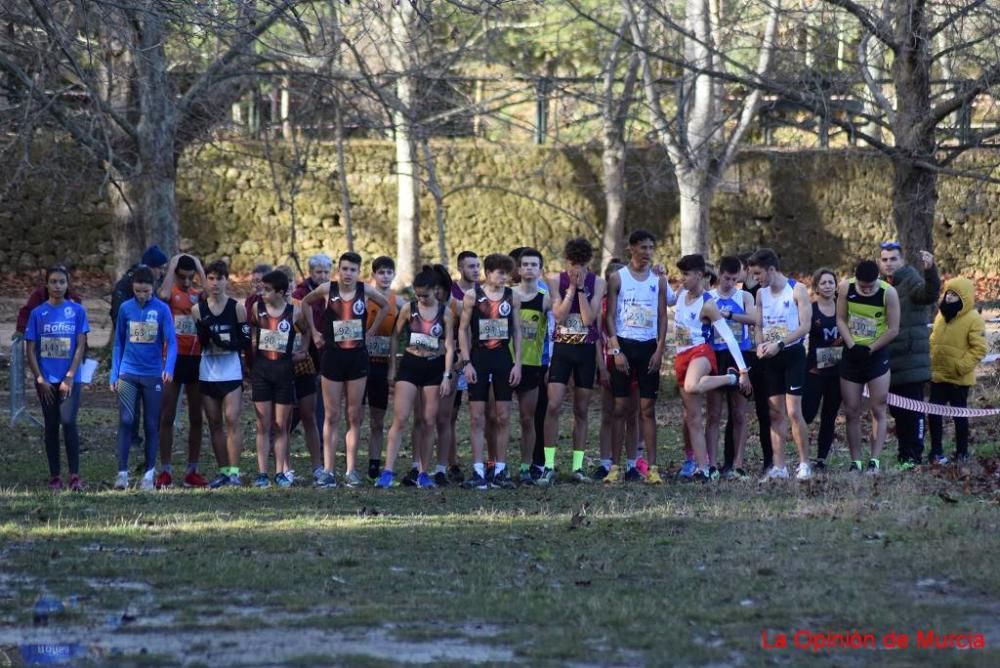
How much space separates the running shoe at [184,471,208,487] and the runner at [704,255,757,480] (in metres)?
4.27

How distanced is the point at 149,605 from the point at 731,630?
2.87 meters

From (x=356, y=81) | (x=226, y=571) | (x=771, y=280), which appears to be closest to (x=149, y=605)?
(x=226, y=571)

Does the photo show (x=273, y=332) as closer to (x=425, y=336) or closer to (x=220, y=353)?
(x=220, y=353)

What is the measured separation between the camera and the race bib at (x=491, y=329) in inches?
486

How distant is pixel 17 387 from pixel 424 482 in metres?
6.46

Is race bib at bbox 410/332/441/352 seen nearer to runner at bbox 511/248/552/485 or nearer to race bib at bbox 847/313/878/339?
runner at bbox 511/248/552/485

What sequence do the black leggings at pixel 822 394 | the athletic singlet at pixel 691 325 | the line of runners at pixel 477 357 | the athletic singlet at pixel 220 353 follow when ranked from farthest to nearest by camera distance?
the black leggings at pixel 822 394
the athletic singlet at pixel 691 325
the athletic singlet at pixel 220 353
the line of runners at pixel 477 357

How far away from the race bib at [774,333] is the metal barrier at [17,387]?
8.31 meters

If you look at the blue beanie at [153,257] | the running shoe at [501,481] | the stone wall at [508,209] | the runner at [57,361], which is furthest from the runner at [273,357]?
the stone wall at [508,209]

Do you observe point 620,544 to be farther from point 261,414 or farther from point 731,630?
point 261,414

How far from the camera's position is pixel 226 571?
8.42 meters

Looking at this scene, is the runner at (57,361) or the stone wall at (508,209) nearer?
the runner at (57,361)

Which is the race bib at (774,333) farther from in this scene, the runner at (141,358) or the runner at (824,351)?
the runner at (141,358)

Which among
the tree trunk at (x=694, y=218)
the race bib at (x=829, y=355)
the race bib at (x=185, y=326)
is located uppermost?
the tree trunk at (x=694, y=218)
